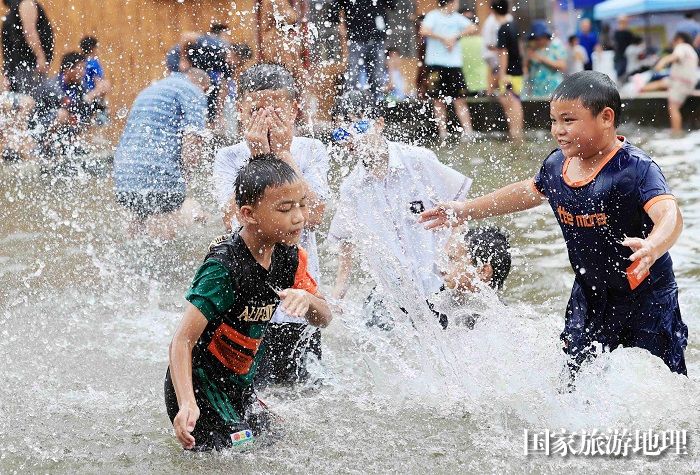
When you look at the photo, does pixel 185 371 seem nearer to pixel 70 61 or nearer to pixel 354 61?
pixel 354 61

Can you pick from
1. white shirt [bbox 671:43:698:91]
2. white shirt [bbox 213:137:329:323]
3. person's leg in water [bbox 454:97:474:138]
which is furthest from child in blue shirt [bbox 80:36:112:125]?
white shirt [bbox 213:137:329:323]

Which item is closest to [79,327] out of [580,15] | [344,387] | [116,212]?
[344,387]

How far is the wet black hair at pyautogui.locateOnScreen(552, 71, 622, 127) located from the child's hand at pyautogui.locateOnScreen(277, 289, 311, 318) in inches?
52.4

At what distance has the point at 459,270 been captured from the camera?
4.76 m

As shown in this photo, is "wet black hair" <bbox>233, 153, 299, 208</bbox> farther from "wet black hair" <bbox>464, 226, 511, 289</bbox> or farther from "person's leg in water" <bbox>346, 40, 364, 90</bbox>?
"person's leg in water" <bbox>346, 40, 364, 90</bbox>

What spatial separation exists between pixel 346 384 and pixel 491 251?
0.98 metres

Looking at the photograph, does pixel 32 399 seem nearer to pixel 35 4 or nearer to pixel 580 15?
pixel 35 4

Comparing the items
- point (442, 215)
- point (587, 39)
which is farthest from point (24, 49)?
point (587, 39)

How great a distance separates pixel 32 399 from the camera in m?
4.41

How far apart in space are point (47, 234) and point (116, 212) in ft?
1.87

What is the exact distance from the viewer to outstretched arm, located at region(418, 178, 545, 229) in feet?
13.8

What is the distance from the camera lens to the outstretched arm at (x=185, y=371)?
3.16 metres

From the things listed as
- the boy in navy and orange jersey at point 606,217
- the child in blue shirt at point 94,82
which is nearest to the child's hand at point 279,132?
the boy in navy and orange jersey at point 606,217

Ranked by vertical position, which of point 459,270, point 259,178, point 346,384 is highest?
point 259,178
